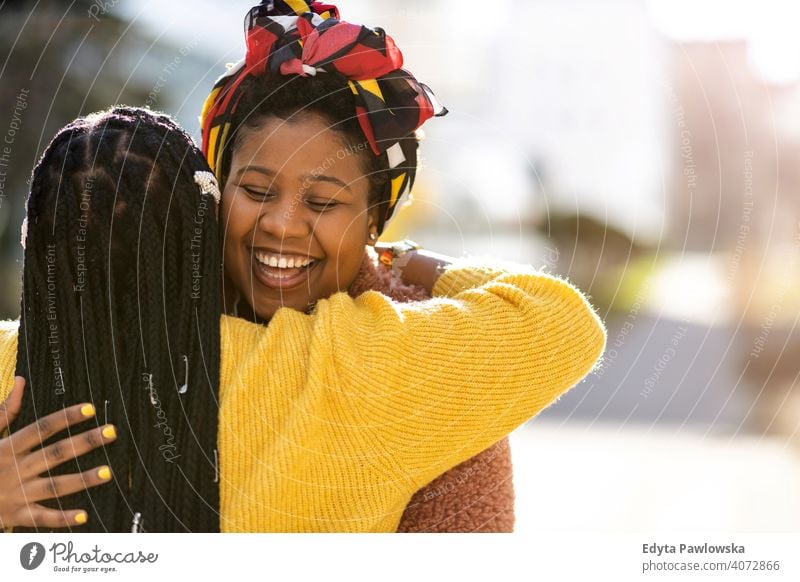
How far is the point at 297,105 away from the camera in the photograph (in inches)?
54.8

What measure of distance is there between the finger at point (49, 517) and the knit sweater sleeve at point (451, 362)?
37 cm

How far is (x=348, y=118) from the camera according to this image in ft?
4.62

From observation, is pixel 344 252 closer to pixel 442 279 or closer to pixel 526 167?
pixel 442 279

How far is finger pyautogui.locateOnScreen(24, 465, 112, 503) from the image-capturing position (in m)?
1.16

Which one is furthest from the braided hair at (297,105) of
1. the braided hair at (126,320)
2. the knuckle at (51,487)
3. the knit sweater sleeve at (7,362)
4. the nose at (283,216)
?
the knuckle at (51,487)

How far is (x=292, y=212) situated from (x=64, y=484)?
484 mm

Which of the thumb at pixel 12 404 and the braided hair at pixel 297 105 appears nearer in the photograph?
the thumb at pixel 12 404

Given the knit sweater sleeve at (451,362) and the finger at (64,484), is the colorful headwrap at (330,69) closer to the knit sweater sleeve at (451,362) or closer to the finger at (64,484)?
the knit sweater sleeve at (451,362)

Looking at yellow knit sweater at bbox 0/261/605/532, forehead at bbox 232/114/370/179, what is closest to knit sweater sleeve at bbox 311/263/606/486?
yellow knit sweater at bbox 0/261/605/532

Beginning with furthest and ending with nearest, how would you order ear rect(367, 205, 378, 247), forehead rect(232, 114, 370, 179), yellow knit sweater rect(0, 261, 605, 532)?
ear rect(367, 205, 378, 247) → forehead rect(232, 114, 370, 179) → yellow knit sweater rect(0, 261, 605, 532)

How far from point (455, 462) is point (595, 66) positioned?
1.30 meters

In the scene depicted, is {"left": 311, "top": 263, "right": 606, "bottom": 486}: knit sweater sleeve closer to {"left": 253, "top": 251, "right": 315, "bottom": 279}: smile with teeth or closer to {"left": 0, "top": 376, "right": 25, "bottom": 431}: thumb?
{"left": 253, "top": 251, "right": 315, "bottom": 279}: smile with teeth

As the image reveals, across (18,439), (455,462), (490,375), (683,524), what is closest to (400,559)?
(455,462)

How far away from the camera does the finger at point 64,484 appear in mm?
1163
